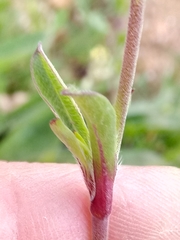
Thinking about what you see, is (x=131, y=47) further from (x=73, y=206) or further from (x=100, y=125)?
(x=73, y=206)

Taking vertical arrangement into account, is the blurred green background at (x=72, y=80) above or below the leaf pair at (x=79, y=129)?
below

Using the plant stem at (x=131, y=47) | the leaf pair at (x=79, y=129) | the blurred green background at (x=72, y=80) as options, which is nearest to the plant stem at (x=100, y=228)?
the leaf pair at (x=79, y=129)

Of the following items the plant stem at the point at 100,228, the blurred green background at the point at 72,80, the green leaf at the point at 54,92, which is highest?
the green leaf at the point at 54,92

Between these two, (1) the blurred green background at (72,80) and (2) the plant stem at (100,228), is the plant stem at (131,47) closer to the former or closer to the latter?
(2) the plant stem at (100,228)

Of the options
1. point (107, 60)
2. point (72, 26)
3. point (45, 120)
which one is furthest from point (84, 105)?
point (72, 26)

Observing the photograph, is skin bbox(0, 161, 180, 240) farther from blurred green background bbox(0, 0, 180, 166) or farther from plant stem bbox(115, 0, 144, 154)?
blurred green background bbox(0, 0, 180, 166)

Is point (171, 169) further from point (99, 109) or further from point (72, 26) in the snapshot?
point (72, 26)

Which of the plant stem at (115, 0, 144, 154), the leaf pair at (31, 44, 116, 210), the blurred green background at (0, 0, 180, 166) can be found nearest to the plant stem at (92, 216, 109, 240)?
the leaf pair at (31, 44, 116, 210)

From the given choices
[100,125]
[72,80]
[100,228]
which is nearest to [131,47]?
[100,125]
